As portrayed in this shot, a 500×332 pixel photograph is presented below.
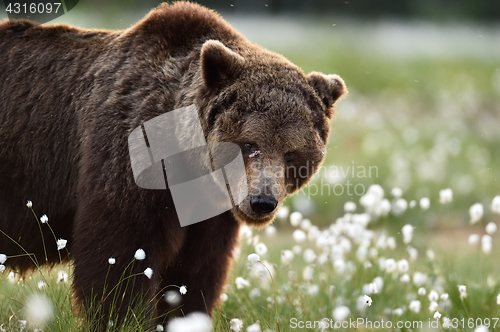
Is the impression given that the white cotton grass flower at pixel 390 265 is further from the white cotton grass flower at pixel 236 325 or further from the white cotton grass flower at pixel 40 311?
the white cotton grass flower at pixel 40 311

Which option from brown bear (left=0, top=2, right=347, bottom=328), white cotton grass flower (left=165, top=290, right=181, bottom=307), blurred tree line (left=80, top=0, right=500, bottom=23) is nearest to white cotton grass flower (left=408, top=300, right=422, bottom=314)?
brown bear (left=0, top=2, right=347, bottom=328)

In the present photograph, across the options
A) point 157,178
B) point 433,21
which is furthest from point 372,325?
point 433,21

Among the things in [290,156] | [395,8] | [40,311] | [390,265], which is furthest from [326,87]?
[395,8]

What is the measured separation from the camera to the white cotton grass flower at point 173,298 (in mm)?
4078

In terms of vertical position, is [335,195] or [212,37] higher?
[212,37]

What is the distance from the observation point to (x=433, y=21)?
24250 mm

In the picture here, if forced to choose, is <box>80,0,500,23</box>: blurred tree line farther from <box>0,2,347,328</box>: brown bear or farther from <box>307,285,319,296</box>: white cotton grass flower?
<box>0,2,347,328</box>: brown bear

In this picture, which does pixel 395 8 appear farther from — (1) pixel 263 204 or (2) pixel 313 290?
(1) pixel 263 204

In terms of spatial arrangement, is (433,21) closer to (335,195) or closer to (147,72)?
(335,195)

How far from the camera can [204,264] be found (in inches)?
166

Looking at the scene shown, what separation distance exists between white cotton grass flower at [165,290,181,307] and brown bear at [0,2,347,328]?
0.22 feet

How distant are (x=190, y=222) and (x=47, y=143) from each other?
112 centimetres

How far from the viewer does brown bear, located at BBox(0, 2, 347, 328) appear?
3604 millimetres

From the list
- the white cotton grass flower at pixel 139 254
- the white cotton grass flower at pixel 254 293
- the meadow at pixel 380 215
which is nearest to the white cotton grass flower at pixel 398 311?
the meadow at pixel 380 215
